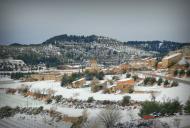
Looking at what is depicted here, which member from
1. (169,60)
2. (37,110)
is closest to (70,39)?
(37,110)

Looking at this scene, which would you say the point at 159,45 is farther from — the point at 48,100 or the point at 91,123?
the point at 48,100

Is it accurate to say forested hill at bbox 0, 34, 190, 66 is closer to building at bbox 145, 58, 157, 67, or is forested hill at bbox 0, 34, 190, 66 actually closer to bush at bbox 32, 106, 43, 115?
building at bbox 145, 58, 157, 67

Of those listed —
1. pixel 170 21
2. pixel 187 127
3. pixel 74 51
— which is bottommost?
pixel 187 127

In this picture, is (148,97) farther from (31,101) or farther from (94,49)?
(31,101)

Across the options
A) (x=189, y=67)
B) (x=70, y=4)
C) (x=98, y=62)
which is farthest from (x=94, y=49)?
(x=189, y=67)

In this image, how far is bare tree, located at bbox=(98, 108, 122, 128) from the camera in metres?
5.06

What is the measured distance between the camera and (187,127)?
5.15 m

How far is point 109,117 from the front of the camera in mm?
5055

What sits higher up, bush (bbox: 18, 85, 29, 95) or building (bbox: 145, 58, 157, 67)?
building (bbox: 145, 58, 157, 67)

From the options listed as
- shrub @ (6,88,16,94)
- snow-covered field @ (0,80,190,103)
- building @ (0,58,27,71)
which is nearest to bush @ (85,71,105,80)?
snow-covered field @ (0,80,190,103)

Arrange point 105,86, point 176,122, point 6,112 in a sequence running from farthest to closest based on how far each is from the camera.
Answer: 1. point 105,86
2. point 176,122
3. point 6,112

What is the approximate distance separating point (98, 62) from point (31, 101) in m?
0.81

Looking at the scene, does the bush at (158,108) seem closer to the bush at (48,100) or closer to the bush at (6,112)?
the bush at (48,100)

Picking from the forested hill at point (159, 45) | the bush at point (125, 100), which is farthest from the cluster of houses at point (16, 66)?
the forested hill at point (159, 45)
